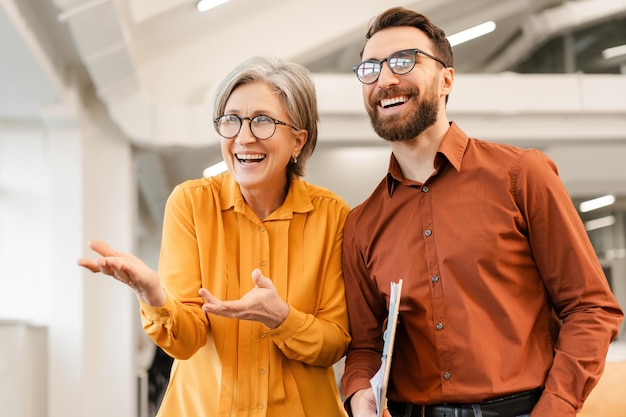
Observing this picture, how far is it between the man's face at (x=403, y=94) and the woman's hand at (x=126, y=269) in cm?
70

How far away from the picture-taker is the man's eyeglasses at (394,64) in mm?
2076

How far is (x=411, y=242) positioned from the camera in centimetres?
205

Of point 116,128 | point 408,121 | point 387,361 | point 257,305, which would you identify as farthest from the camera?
point 116,128

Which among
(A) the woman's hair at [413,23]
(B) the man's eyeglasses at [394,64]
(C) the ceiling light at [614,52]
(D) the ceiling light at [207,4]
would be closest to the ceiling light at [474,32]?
(C) the ceiling light at [614,52]

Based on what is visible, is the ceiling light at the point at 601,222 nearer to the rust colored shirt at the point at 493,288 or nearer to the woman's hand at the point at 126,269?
the rust colored shirt at the point at 493,288

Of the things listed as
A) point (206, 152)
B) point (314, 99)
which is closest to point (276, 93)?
point (314, 99)

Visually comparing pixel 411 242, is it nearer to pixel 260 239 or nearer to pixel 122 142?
pixel 260 239

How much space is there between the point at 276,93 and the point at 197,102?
185 inches

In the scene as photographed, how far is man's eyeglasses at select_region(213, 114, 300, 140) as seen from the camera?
2.12 metres

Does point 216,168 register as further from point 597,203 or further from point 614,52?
point 597,203

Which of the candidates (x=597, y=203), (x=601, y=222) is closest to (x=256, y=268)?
(x=601, y=222)

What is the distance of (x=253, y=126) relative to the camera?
83.4 inches

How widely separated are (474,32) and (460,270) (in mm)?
7338

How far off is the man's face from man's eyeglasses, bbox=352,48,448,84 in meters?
0.01
